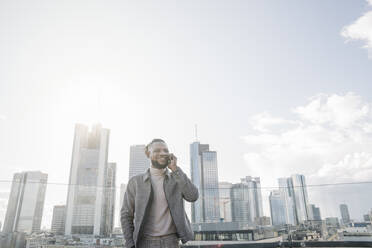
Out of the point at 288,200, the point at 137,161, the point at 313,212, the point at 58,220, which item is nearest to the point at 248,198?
the point at 288,200

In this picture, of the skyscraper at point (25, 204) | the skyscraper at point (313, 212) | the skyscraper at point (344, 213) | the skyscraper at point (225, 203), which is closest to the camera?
the skyscraper at point (25, 204)

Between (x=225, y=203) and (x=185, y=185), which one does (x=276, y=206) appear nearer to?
(x=225, y=203)

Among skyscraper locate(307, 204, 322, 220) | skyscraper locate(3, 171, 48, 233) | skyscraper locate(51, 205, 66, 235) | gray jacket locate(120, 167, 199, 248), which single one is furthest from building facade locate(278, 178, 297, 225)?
gray jacket locate(120, 167, 199, 248)

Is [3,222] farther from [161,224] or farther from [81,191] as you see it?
[161,224]

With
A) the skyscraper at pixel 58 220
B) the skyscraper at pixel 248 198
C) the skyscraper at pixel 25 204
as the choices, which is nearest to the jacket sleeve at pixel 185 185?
the skyscraper at pixel 25 204

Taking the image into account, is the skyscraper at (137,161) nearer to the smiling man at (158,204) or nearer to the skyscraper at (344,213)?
the skyscraper at (344,213)

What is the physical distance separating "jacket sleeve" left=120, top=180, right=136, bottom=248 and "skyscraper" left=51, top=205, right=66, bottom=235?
473 centimetres

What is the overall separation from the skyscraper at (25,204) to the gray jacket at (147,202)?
4.57m

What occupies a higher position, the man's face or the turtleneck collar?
the man's face

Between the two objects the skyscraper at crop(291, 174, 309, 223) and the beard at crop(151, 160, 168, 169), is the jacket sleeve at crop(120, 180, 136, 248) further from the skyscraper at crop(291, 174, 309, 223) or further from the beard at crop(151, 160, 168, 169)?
the skyscraper at crop(291, 174, 309, 223)

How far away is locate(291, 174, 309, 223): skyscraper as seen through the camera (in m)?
6.51

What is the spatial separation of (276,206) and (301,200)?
0.68 metres

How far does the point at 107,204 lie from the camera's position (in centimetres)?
605

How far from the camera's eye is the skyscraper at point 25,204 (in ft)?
15.7
